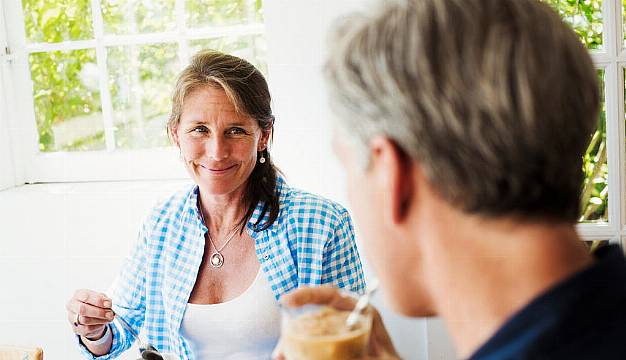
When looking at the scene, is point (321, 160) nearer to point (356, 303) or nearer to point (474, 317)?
point (356, 303)

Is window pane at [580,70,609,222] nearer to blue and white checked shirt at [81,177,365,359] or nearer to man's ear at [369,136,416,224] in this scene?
blue and white checked shirt at [81,177,365,359]

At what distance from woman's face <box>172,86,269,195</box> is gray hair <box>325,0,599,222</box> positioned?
111 cm

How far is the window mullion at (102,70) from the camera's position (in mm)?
2605

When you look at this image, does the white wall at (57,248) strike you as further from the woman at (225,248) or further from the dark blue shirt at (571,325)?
the dark blue shirt at (571,325)

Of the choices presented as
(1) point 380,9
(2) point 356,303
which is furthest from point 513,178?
(2) point 356,303

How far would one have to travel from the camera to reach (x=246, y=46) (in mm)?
2500

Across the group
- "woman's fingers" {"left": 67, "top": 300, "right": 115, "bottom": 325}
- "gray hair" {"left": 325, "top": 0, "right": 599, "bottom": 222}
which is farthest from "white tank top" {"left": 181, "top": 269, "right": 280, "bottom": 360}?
"gray hair" {"left": 325, "top": 0, "right": 599, "bottom": 222}

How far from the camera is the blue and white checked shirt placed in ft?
5.85

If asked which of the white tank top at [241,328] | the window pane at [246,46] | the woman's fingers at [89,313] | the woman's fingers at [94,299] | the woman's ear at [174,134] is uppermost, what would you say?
the window pane at [246,46]

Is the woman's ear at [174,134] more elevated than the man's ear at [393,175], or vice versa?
the man's ear at [393,175]

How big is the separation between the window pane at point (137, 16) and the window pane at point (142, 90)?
7 centimetres

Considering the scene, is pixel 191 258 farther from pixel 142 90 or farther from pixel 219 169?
pixel 142 90

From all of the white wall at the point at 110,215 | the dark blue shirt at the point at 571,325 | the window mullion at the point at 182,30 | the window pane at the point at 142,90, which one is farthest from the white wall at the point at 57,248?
the dark blue shirt at the point at 571,325

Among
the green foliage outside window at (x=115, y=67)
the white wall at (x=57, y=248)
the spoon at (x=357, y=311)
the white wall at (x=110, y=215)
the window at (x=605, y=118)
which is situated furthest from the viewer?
the green foliage outside window at (x=115, y=67)
